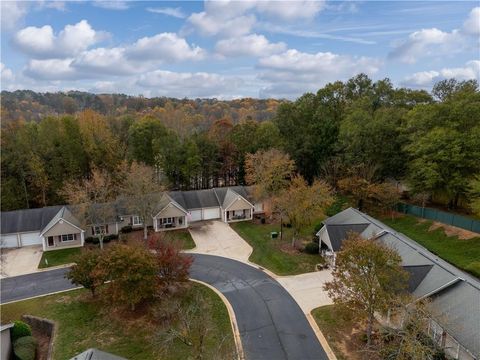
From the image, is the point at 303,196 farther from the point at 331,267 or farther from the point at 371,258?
the point at 371,258

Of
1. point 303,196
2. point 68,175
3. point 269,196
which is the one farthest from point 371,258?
point 68,175

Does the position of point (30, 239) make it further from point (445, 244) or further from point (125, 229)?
point (445, 244)

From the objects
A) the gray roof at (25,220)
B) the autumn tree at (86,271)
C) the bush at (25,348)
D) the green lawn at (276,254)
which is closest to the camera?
the bush at (25,348)

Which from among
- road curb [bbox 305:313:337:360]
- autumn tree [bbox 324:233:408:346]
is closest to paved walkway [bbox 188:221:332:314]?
road curb [bbox 305:313:337:360]

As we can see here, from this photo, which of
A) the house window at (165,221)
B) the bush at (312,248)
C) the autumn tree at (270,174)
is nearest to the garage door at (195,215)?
the house window at (165,221)

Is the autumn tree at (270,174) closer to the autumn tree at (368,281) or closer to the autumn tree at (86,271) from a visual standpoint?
the autumn tree at (86,271)

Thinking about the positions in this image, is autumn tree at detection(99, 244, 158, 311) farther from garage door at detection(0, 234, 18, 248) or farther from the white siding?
garage door at detection(0, 234, 18, 248)

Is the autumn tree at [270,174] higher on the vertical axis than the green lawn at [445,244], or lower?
higher
